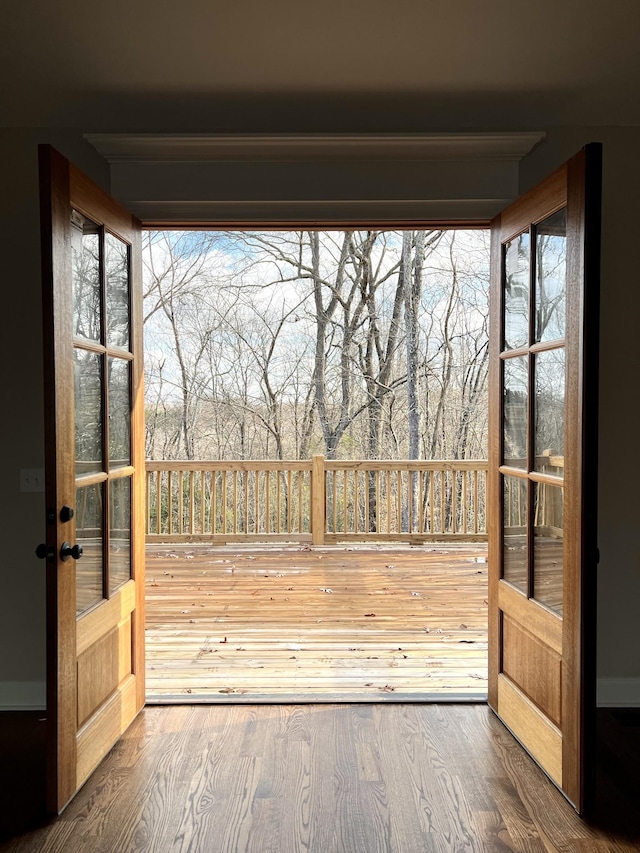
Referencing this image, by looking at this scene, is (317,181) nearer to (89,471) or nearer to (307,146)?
(307,146)

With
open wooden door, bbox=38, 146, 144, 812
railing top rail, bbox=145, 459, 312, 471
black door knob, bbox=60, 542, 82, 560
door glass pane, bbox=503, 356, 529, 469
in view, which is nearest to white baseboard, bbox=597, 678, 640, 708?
door glass pane, bbox=503, 356, 529, 469

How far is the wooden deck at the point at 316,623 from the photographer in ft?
11.2

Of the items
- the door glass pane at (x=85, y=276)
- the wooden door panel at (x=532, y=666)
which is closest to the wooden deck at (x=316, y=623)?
the wooden door panel at (x=532, y=666)

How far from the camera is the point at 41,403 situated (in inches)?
121

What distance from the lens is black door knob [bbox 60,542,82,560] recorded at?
2227 millimetres

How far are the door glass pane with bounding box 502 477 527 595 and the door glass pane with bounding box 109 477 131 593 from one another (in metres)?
1.62

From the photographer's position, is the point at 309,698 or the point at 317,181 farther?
the point at 309,698

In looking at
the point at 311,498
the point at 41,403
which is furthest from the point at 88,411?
the point at 311,498

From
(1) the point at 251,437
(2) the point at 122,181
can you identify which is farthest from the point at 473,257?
(2) the point at 122,181

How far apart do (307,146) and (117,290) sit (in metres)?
1.03

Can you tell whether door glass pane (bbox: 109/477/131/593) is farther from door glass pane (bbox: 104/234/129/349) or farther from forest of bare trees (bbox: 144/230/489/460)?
forest of bare trees (bbox: 144/230/489/460)

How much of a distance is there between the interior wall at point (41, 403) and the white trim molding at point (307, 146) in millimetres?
137

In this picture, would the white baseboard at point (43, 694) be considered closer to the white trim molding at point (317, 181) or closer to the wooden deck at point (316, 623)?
the wooden deck at point (316, 623)

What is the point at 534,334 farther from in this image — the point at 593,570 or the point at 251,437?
the point at 251,437
